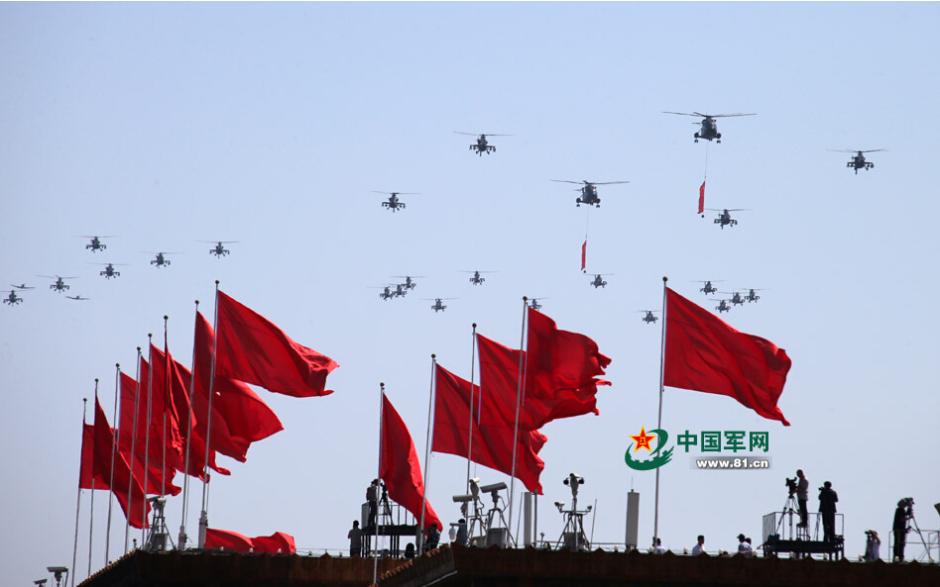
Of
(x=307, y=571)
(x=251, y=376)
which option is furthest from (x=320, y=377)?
(x=307, y=571)

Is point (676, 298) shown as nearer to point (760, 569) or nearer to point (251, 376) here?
point (760, 569)

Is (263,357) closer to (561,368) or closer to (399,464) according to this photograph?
(399,464)

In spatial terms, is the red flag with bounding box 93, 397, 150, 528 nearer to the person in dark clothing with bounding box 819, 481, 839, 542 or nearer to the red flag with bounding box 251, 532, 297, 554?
the red flag with bounding box 251, 532, 297, 554

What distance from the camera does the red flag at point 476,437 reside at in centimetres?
5753

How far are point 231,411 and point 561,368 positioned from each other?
1169 cm

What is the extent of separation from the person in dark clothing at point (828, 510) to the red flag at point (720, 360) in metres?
2.11

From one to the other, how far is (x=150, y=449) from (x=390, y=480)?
474 inches

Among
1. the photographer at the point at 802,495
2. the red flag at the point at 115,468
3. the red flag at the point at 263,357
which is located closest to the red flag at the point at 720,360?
the photographer at the point at 802,495

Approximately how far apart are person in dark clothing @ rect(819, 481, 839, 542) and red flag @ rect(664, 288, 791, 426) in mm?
2115

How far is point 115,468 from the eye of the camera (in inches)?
2825

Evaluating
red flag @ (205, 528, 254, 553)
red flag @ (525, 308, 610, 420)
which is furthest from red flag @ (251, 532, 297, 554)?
red flag @ (525, 308, 610, 420)

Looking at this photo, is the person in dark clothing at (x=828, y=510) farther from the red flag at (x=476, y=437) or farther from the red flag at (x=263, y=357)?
the red flag at (x=263, y=357)

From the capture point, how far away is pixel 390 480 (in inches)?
2378

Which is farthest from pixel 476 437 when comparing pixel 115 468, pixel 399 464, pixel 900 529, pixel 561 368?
pixel 115 468
